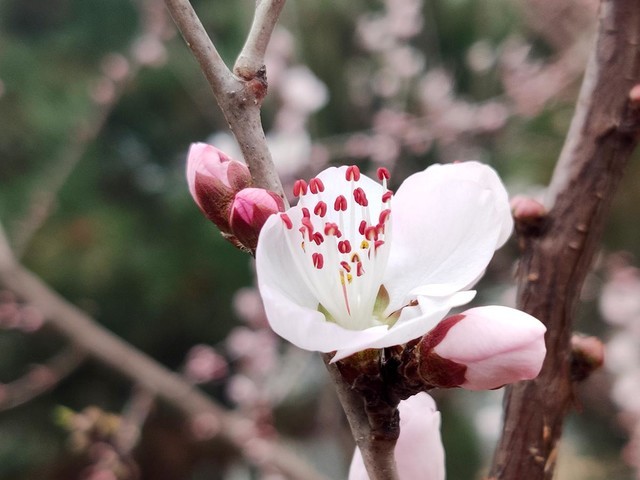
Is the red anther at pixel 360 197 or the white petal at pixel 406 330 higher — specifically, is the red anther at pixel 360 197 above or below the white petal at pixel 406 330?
above

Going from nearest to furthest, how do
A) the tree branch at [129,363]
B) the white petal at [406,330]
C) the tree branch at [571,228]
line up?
the white petal at [406,330] → the tree branch at [571,228] → the tree branch at [129,363]

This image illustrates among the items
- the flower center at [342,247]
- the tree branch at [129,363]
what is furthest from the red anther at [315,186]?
the tree branch at [129,363]

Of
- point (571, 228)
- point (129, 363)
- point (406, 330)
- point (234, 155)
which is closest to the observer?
point (406, 330)

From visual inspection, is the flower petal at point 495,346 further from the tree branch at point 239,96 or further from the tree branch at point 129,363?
the tree branch at point 129,363

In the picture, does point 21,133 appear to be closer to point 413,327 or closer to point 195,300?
point 195,300

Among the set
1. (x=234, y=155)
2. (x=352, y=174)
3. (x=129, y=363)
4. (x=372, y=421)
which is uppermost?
(x=234, y=155)

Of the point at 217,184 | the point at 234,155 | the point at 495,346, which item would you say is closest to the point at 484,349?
the point at 495,346

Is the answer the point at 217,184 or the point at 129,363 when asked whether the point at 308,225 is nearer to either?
the point at 217,184
